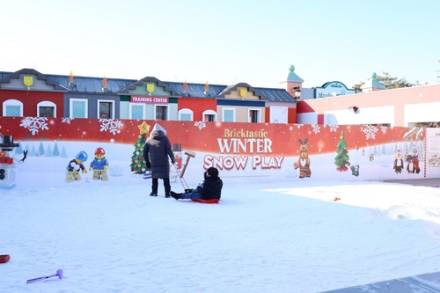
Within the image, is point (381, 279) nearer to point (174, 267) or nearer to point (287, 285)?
point (287, 285)

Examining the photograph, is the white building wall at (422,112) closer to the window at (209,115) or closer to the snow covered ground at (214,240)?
the window at (209,115)

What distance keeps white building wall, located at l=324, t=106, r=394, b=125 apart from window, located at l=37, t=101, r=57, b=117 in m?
18.9

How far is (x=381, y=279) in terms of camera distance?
17.8 feet

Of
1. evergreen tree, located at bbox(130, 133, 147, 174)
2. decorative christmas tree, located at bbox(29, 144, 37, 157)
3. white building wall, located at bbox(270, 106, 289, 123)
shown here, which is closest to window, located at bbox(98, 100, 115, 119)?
white building wall, located at bbox(270, 106, 289, 123)

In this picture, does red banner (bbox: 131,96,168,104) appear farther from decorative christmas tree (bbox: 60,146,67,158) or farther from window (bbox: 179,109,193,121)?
decorative christmas tree (bbox: 60,146,67,158)

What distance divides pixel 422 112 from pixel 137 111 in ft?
57.8

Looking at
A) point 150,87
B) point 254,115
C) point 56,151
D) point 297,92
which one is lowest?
point 56,151

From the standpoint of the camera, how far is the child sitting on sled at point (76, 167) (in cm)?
1370

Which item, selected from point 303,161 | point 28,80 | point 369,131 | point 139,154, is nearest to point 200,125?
point 139,154

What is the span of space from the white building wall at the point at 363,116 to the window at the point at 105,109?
15.3 m

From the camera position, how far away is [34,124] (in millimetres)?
13508

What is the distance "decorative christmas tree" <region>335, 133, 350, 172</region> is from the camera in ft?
57.9

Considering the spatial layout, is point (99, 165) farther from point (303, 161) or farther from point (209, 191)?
point (303, 161)

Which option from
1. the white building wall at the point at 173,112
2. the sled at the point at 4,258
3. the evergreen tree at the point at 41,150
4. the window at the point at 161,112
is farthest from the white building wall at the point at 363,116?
the sled at the point at 4,258
